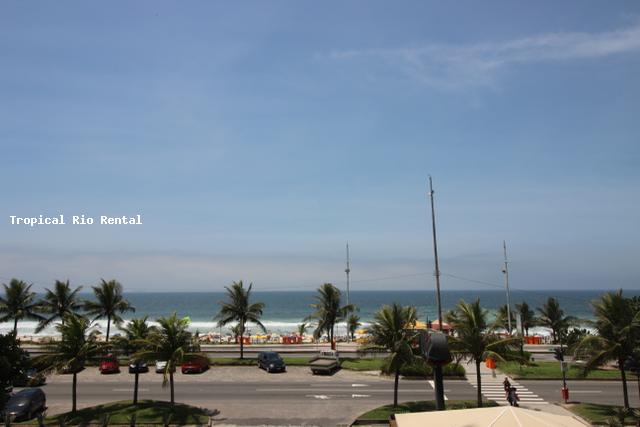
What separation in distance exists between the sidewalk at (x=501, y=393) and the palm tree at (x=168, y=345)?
18399 millimetres

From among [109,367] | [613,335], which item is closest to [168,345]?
[109,367]

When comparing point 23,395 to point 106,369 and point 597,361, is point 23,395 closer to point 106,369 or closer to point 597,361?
point 106,369

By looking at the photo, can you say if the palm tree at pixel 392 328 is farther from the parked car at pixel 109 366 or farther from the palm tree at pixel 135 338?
the parked car at pixel 109 366

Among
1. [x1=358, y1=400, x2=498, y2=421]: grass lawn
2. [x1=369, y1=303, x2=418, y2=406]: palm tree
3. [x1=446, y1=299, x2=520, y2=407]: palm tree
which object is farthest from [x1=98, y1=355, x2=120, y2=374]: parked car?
[x1=446, y1=299, x2=520, y2=407]: palm tree

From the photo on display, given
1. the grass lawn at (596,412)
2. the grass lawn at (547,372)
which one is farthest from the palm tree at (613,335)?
the grass lawn at (547,372)

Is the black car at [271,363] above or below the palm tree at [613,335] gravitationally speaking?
below

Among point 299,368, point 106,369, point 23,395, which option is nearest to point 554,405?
point 299,368

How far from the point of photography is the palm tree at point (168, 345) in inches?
1002

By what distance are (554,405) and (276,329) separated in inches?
4045

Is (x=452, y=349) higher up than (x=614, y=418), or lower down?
higher up

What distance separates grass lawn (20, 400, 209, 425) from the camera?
2494 centimetres

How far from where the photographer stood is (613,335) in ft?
82.7

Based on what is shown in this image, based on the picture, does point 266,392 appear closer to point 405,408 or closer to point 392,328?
point 405,408

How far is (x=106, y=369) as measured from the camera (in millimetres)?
40281
